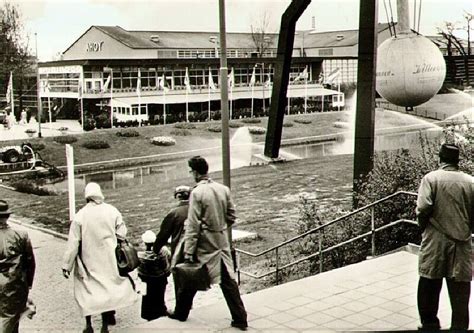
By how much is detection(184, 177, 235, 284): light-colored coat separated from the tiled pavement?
0.62 meters

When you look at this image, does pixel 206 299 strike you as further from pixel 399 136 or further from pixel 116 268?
pixel 399 136

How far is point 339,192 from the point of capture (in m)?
21.7

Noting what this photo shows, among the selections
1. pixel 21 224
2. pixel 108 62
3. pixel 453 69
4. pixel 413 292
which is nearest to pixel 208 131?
pixel 108 62

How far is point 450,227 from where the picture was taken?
17.1ft

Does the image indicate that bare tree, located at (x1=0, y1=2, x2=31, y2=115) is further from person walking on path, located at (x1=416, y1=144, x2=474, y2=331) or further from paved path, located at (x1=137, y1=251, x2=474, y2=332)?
person walking on path, located at (x1=416, y1=144, x2=474, y2=331)

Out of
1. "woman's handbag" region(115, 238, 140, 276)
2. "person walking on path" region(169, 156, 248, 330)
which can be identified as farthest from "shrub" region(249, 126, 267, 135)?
"person walking on path" region(169, 156, 248, 330)

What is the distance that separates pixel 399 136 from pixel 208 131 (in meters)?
11.8

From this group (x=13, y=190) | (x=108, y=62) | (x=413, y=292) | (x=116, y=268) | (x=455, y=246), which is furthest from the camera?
(x=108, y=62)

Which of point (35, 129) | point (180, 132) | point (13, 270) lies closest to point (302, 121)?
point (180, 132)

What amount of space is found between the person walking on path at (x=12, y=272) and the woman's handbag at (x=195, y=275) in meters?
1.30

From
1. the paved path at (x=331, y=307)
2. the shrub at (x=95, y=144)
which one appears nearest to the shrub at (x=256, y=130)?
the shrub at (x=95, y=144)

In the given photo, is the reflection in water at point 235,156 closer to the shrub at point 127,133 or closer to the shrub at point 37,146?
the shrub at point 37,146

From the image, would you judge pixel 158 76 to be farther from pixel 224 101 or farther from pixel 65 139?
pixel 224 101

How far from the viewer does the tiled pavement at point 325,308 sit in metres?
5.79
